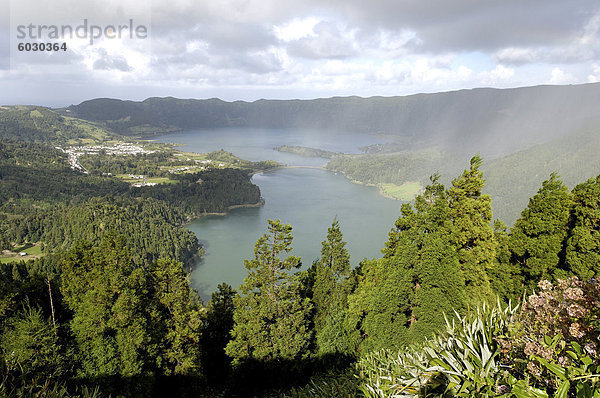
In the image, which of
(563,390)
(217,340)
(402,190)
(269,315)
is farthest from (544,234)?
(402,190)

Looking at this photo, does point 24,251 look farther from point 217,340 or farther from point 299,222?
point 217,340

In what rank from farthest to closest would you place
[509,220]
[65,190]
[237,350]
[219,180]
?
1. [219,180]
2. [65,190]
3. [509,220]
4. [237,350]

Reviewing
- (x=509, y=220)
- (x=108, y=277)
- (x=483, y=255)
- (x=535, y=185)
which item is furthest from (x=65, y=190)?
(x=535, y=185)

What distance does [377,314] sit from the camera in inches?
439

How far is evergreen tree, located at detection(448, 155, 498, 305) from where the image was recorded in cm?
1147

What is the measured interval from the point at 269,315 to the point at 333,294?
361 cm

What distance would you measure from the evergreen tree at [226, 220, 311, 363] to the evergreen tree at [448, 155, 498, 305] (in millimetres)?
6072

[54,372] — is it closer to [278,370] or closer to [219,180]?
[278,370]

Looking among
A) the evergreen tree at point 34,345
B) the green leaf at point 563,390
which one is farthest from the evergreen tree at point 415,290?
the evergreen tree at point 34,345

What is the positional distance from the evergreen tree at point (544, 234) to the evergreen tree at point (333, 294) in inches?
264

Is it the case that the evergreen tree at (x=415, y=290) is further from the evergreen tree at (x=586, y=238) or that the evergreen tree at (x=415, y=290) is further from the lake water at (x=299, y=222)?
the lake water at (x=299, y=222)

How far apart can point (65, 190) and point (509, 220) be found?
11213cm

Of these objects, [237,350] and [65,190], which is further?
[65,190]

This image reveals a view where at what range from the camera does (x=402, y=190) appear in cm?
10706
